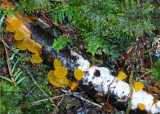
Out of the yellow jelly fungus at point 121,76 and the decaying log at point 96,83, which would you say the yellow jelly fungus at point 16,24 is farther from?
the yellow jelly fungus at point 121,76

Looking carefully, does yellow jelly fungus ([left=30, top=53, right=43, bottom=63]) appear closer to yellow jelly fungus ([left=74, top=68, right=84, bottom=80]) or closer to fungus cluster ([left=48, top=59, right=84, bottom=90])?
fungus cluster ([left=48, top=59, right=84, bottom=90])

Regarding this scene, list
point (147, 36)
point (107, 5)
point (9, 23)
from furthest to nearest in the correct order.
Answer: point (147, 36) < point (107, 5) < point (9, 23)

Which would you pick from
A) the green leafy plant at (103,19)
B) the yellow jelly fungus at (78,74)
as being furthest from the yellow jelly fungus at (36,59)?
the green leafy plant at (103,19)

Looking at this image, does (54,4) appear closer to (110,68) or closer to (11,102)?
(110,68)

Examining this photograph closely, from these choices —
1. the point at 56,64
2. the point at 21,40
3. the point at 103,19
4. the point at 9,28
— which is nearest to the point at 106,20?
the point at 103,19

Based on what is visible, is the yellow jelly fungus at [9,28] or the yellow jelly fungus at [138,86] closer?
the yellow jelly fungus at [9,28]

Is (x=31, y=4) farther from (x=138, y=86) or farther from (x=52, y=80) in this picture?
(x=138, y=86)

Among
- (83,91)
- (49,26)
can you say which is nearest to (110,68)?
(83,91)
